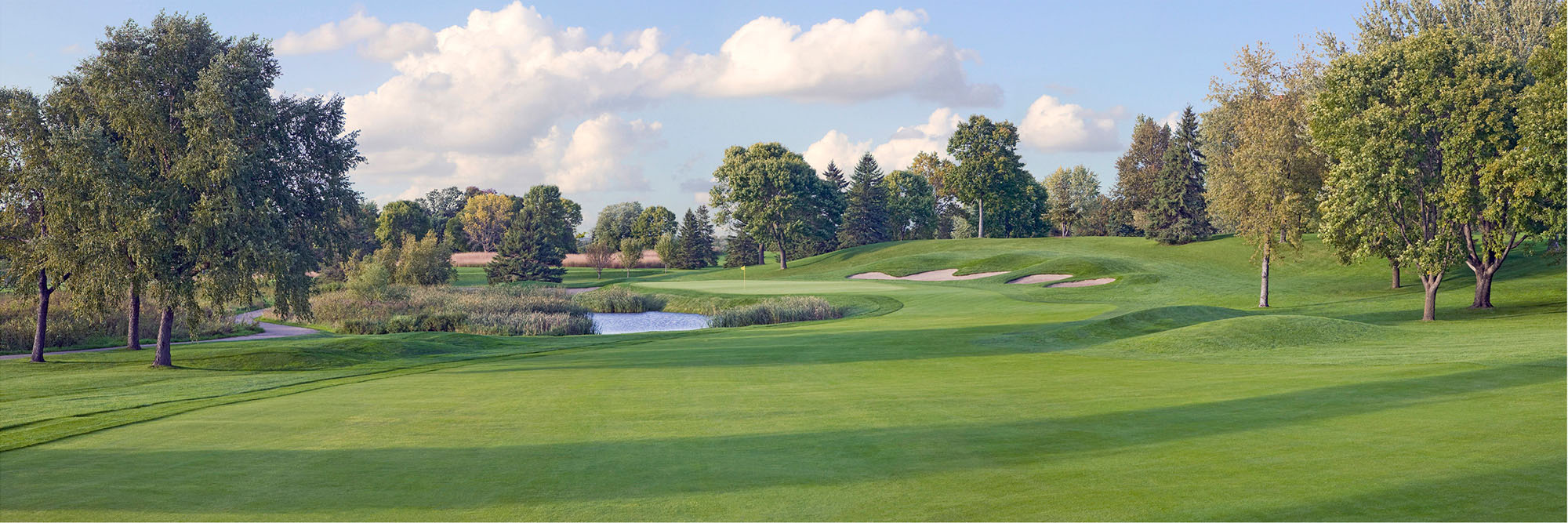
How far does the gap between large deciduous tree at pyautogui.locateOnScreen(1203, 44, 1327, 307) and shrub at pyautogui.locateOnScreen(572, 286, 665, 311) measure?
32402mm

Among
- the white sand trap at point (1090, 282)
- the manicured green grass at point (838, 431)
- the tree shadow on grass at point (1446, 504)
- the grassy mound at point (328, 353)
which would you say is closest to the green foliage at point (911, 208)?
the white sand trap at point (1090, 282)

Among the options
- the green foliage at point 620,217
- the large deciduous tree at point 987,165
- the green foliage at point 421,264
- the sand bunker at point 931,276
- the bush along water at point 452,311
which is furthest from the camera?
the green foliage at point 620,217

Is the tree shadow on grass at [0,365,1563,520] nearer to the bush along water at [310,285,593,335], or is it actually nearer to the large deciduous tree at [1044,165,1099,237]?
the bush along water at [310,285,593,335]

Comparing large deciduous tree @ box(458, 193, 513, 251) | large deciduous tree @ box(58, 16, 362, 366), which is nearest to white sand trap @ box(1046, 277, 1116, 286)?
large deciduous tree @ box(58, 16, 362, 366)

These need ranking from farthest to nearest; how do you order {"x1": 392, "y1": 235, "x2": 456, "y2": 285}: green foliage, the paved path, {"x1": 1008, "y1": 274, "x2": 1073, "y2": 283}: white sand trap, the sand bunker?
{"x1": 392, "y1": 235, "x2": 456, "y2": 285}: green foliage
the sand bunker
{"x1": 1008, "y1": 274, "x2": 1073, "y2": 283}: white sand trap
the paved path

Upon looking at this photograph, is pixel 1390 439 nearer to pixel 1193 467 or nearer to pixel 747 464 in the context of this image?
pixel 1193 467

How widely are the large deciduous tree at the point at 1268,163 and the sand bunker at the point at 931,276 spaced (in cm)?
2096

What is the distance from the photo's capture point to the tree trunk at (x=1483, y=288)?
34.5 m

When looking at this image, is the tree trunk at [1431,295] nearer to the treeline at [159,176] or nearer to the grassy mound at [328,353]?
the grassy mound at [328,353]

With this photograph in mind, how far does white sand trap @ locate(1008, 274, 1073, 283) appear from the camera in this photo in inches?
2186

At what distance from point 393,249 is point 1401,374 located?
62.3 m

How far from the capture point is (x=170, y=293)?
77.1ft

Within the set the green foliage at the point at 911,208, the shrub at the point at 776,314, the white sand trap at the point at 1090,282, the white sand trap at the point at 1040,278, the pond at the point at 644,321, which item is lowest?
the pond at the point at 644,321

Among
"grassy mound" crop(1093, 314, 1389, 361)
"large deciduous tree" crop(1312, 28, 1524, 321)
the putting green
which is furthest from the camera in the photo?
the putting green
